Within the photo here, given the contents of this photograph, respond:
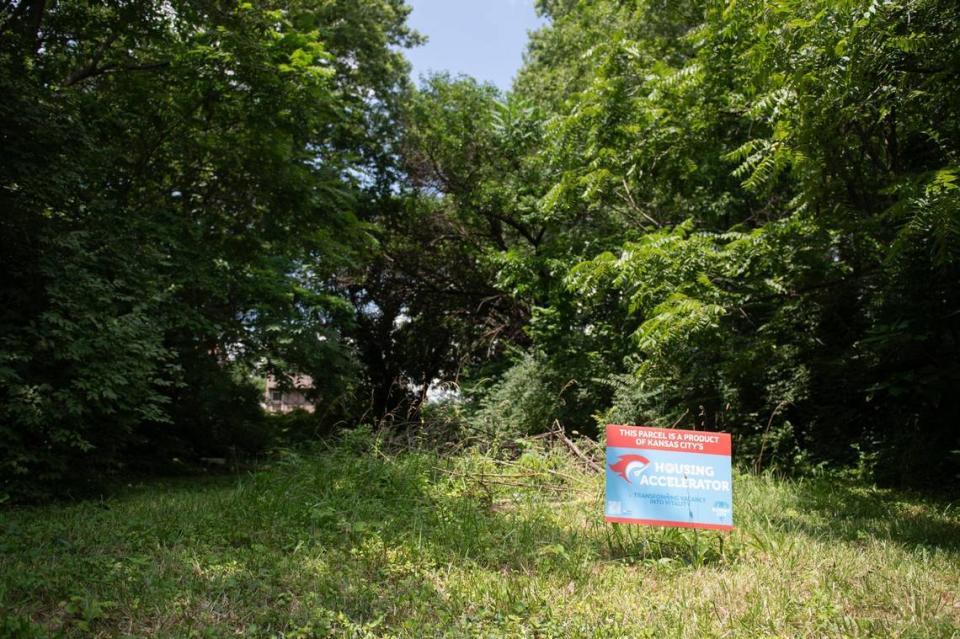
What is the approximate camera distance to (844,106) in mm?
6188

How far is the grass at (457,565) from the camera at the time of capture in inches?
147

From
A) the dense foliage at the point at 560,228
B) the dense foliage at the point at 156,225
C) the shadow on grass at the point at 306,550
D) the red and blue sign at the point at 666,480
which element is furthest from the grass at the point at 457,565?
the dense foliage at the point at 560,228

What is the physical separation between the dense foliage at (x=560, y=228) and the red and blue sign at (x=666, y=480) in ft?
8.25

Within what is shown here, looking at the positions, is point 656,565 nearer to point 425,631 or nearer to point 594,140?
point 425,631

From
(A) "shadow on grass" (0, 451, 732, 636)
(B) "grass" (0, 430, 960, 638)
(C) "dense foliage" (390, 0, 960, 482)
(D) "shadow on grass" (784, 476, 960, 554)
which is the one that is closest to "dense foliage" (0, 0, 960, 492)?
(C) "dense foliage" (390, 0, 960, 482)

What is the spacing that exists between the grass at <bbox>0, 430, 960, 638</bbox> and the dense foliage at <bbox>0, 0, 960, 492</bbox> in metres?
2.14

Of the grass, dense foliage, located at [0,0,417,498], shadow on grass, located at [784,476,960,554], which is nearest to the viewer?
the grass

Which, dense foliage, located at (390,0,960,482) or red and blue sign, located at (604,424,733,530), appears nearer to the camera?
red and blue sign, located at (604,424,733,530)

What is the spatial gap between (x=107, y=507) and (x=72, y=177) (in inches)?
161

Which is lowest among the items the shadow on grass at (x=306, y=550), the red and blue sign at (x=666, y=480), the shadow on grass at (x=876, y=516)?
the shadow on grass at (x=306, y=550)

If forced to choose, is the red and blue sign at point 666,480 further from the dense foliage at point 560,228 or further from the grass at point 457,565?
the dense foliage at point 560,228

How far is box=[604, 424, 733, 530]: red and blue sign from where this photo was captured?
4910 millimetres

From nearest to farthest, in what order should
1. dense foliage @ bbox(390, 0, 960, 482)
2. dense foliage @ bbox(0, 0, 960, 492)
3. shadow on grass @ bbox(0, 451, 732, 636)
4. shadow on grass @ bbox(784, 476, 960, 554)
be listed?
shadow on grass @ bbox(0, 451, 732, 636), shadow on grass @ bbox(784, 476, 960, 554), dense foliage @ bbox(390, 0, 960, 482), dense foliage @ bbox(0, 0, 960, 492)

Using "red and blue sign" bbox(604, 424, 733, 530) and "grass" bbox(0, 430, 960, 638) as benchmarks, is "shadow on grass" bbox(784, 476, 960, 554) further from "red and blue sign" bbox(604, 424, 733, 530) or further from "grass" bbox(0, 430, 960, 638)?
"red and blue sign" bbox(604, 424, 733, 530)
